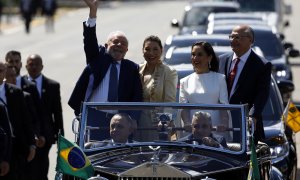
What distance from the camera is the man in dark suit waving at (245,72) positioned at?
11523mm

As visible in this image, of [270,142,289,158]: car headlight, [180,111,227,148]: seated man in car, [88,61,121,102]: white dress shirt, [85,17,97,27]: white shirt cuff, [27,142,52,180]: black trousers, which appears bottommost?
[27,142,52,180]: black trousers

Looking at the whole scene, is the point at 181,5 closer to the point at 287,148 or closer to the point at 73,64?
the point at 73,64

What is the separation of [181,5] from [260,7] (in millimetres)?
30960

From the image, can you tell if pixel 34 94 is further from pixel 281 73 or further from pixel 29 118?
pixel 281 73

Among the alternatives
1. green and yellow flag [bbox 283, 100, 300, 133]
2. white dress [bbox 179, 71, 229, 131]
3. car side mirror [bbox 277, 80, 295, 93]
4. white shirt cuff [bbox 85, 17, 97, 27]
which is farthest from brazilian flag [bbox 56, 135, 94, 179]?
car side mirror [bbox 277, 80, 295, 93]

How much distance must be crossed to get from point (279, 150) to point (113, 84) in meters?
2.76

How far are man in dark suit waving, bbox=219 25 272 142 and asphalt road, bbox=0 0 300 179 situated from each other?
6.10 metres

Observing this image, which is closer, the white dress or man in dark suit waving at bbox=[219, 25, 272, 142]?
the white dress

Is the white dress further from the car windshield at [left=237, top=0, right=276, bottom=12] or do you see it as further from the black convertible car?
the car windshield at [left=237, top=0, right=276, bottom=12]

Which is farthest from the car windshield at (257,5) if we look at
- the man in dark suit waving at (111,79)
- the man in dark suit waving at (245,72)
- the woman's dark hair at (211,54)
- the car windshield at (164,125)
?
the car windshield at (164,125)

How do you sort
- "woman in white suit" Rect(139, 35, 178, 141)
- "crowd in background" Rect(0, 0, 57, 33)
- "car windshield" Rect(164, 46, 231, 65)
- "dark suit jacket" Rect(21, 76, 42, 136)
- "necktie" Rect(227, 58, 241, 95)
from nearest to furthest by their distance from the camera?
"woman in white suit" Rect(139, 35, 178, 141) < "necktie" Rect(227, 58, 241, 95) < "dark suit jacket" Rect(21, 76, 42, 136) < "car windshield" Rect(164, 46, 231, 65) < "crowd in background" Rect(0, 0, 57, 33)

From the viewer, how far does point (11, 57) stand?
44.1ft

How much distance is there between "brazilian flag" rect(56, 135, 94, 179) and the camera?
9.20 m

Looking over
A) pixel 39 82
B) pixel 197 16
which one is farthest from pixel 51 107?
pixel 197 16
